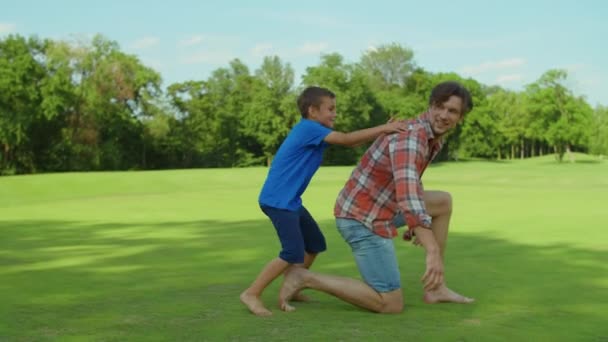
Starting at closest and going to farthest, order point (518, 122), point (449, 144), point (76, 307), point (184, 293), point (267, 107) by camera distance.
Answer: point (76, 307) → point (184, 293) → point (267, 107) → point (449, 144) → point (518, 122)

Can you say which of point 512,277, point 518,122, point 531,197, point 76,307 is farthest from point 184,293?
point 518,122

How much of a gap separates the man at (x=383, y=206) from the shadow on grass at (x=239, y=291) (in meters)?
0.18

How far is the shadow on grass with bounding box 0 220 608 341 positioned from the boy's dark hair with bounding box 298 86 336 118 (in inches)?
64.1

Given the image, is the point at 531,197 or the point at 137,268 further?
the point at 531,197

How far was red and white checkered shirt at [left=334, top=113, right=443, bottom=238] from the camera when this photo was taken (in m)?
4.44

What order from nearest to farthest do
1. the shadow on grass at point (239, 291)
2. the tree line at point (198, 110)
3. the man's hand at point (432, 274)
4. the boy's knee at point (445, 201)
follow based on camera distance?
the man's hand at point (432, 274) → the shadow on grass at point (239, 291) → the boy's knee at point (445, 201) → the tree line at point (198, 110)

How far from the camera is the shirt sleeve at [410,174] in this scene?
4.40m

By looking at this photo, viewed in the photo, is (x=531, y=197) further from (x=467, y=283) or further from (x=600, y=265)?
(x=467, y=283)

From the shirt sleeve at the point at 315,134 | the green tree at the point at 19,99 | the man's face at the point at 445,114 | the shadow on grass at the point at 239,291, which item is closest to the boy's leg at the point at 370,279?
the shadow on grass at the point at 239,291

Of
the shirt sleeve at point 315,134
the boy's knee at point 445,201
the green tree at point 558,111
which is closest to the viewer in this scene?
the shirt sleeve at point 315,134

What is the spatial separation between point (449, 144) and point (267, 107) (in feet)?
83.9

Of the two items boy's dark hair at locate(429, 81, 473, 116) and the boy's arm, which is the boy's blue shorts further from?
boy's dark hair at locate(429, 81, 473, 116)

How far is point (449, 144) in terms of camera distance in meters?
81.8

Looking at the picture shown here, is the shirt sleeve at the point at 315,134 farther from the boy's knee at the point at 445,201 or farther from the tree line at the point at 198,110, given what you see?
the tree line at the point at 198,110
